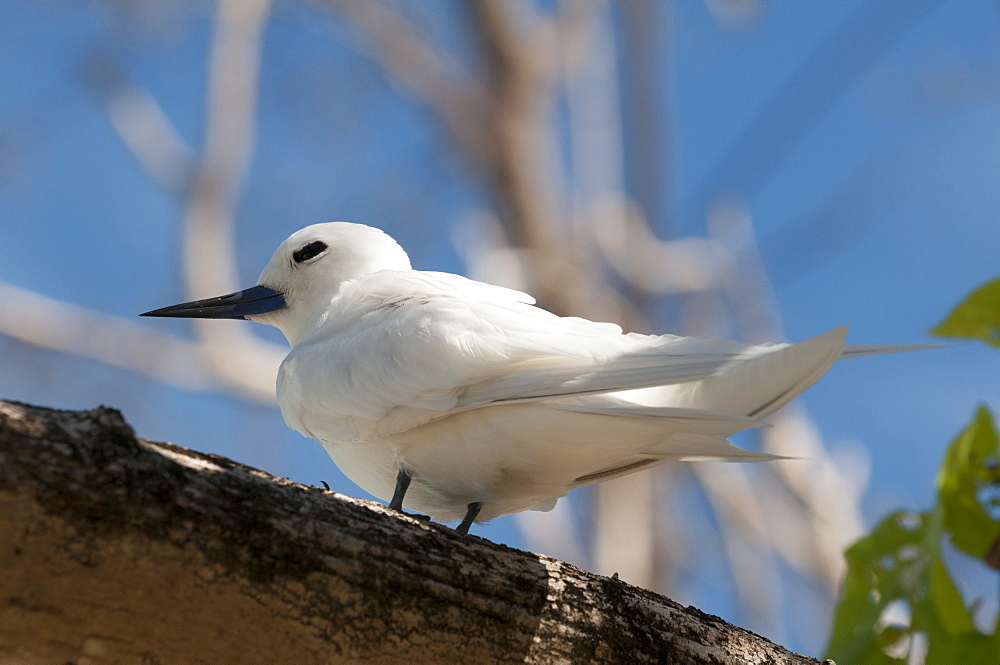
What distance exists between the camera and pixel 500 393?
1966 millimetres

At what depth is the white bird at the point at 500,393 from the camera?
72.8 inches

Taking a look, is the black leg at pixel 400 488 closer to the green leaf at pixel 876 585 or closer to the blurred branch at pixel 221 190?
the green leaf at pixel 876 585

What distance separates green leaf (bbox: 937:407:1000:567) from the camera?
2.39m

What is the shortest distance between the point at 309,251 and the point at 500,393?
1.01 meters

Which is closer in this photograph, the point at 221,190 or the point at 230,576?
the point at 230,576

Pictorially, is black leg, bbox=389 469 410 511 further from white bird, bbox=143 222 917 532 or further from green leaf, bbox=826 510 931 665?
green leaf, bbox=826 510 931 665

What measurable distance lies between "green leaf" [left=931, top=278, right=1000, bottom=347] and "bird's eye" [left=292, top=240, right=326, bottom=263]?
177cm

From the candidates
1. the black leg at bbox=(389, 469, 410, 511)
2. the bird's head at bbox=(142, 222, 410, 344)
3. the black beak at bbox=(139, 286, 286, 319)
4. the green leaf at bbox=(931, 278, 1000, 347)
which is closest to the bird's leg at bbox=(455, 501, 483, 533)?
the black leg at bbox=(389, 469, 410, 511)

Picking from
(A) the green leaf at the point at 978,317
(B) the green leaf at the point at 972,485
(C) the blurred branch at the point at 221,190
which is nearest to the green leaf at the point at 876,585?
(B) the green leaf at the point at 972,485

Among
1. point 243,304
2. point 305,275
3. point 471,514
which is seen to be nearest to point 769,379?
point 471,514

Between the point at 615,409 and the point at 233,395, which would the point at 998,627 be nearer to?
the point at 615,409

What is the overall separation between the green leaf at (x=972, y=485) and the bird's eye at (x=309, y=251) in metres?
1.88

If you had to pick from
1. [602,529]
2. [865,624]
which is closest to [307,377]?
[865,624]

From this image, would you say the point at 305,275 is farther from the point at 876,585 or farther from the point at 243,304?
the point at 876,585
